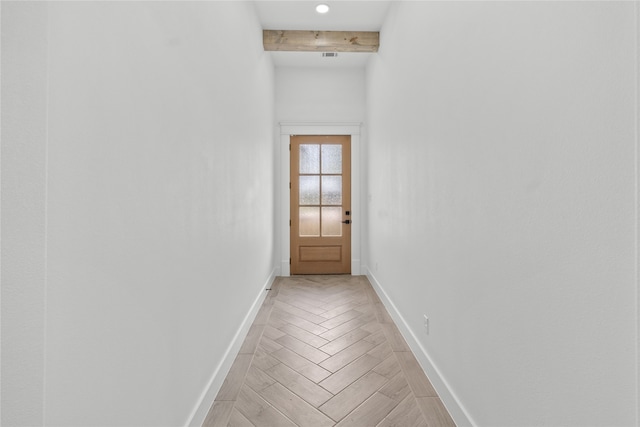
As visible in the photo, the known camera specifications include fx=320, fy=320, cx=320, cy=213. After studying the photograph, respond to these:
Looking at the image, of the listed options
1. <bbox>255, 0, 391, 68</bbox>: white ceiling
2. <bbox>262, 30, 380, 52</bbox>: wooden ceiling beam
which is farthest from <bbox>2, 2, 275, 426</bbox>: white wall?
<bbox>262, 30, 380, 52</bbox>: wooden ceiling beam

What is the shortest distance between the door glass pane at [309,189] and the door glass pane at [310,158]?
4.6 inches

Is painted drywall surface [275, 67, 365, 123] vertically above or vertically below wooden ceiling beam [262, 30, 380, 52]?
below

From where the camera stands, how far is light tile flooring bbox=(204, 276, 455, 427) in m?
1.66

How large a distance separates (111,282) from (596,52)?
4.63ft

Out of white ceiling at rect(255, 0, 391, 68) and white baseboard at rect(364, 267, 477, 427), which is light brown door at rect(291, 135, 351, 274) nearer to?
white ceiling at rect(255, 0, 391, 68)

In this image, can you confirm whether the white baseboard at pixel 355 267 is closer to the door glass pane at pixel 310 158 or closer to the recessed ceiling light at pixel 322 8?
the door glass pane at pixel 310 158

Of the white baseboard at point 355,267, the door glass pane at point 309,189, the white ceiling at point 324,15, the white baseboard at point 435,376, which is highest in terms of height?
the white ceiling at point 324,15

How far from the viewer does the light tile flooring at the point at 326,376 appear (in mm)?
1657

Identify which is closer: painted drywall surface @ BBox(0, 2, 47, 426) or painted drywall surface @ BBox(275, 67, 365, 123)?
painted drywall surface @ BBox(0, 2, 47, 426)

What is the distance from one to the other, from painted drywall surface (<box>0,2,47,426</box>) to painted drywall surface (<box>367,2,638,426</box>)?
4.18 ft

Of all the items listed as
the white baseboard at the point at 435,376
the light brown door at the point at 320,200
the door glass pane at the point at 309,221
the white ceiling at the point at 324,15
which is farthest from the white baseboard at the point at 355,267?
the white ceiling at the point at 324,15

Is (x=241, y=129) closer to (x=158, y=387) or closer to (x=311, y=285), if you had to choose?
(x=158, y=387)

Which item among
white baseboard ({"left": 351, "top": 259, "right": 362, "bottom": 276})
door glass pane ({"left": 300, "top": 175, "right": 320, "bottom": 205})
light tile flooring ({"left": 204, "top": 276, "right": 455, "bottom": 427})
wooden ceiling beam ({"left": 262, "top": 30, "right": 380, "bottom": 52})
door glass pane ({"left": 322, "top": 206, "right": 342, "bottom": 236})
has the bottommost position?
light tile flooring ({"left": 204, "top": 276, "right": 455, "bottom": 427})

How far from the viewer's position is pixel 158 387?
3.82 ft
